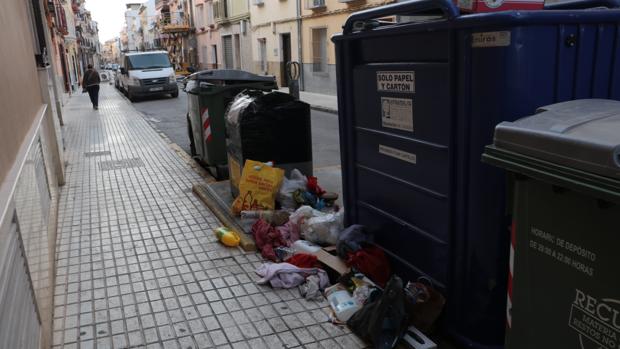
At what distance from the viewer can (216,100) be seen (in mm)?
7418

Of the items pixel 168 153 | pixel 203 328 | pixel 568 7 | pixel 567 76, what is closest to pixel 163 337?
pixel 203 328

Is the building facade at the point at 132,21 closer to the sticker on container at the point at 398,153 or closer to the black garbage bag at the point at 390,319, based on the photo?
the sticker on container at the point at 398,153

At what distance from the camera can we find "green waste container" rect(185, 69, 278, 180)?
743cm

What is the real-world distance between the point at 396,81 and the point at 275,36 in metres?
25.7

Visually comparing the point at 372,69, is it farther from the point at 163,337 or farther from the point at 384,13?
the point at 163,337

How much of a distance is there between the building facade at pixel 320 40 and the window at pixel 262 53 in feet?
20.1

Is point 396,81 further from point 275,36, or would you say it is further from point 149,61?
point 275,36

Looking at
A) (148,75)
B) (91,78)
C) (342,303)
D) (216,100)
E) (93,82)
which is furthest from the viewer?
(148,75)

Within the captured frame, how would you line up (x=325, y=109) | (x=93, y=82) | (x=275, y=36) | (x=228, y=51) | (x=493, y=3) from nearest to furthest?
(x=493, y=3)
(x=325, y=109)
(x=93, y=82)
(x=275, y=36)
(x=228, y=51)

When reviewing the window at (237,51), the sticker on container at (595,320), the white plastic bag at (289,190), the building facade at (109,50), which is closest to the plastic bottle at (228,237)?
the white plastic bag at (289,190)

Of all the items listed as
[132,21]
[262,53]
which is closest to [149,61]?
[262,53]

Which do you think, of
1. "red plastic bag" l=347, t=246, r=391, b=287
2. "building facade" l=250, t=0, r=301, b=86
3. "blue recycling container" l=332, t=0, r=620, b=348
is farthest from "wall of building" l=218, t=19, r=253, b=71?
"red plastic bag" l=347, t=246, r=391, b=287

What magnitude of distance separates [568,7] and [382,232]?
81.0 inches

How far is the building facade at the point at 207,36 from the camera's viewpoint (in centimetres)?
4212
